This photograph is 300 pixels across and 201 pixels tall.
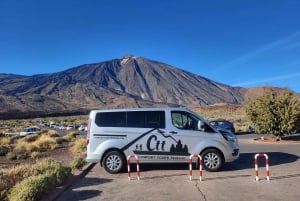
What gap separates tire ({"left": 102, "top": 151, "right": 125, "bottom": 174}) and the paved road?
0.78 ft

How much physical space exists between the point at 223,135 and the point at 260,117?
555 inches

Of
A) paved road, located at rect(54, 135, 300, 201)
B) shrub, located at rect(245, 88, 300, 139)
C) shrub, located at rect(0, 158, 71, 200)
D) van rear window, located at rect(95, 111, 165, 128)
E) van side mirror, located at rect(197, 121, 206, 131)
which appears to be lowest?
paved road, located at rect(54, 135, 300, 201)

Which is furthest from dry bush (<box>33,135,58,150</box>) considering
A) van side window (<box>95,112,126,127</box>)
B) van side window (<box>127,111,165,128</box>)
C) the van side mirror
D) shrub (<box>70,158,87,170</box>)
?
the van side mirror

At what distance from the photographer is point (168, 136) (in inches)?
543

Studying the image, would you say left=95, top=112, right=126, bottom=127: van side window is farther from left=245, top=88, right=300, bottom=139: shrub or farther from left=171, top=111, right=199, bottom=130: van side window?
left=245, top=88, right=300, bottom=139: shrub

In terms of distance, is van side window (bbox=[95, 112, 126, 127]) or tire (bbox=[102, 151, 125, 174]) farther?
van side window (bbox=[95, 112, 126, 127])

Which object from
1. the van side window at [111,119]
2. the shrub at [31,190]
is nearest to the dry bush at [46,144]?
the van side window at [111,119]

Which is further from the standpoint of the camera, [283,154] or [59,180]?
[283,154]

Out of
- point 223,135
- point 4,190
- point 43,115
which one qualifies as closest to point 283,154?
point 223,135

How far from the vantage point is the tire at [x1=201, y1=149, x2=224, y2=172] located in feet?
44.7

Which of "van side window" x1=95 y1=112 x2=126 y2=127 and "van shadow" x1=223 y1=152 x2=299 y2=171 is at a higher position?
"van side window" x1=95 y1=112 x2=126 y2=127

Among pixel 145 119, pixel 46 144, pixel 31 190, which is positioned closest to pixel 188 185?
pixel 145 119

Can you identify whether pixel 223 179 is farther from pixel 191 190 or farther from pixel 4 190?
pixel 4 190

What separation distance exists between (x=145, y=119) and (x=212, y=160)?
249 centimetres
